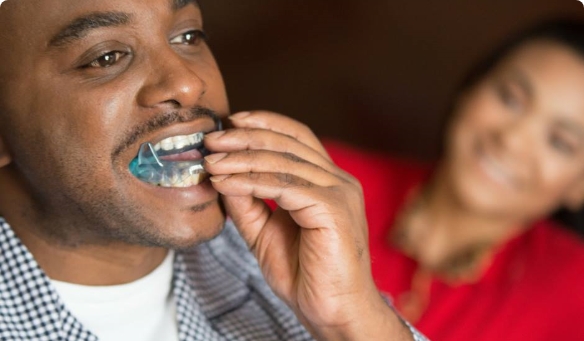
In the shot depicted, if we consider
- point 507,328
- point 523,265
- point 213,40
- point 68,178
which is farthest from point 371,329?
point 213,40

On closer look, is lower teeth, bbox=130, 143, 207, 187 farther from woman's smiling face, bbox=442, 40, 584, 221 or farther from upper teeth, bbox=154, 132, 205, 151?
woman's smiling face, bbox=442, 40, 584, 221

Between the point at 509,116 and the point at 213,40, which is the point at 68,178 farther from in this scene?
the point at 213,40

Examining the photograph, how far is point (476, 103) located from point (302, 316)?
1.22 m

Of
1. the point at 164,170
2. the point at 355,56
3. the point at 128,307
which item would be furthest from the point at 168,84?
the point at 355,56

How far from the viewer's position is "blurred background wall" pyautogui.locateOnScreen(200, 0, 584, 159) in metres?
2.92

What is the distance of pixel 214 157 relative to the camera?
3.88 ft

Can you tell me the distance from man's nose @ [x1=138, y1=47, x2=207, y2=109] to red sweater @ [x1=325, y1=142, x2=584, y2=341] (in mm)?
1253

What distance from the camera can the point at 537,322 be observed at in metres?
2.28

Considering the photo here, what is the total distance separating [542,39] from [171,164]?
1496 mm

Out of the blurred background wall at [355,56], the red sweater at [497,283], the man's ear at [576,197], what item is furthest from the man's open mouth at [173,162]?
the blurred background wall at [355,56]

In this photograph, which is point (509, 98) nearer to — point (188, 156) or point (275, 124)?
point (275, 124)

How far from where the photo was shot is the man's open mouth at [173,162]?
3.92 ft

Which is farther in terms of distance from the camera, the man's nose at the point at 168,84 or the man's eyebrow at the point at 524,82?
the man's eyebrow at the point at 524,82

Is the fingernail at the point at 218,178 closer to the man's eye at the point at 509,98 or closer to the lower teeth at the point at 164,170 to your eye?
the lower teeth at the point at 164,170
